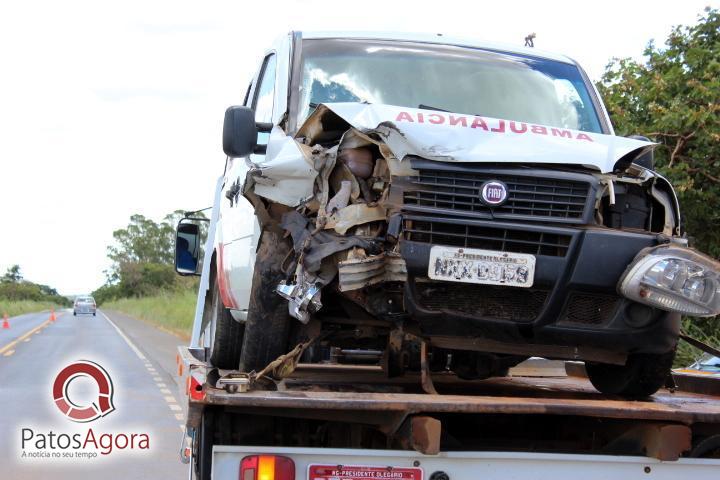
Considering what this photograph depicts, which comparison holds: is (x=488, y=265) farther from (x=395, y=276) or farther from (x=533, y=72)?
(x=533, y=72)

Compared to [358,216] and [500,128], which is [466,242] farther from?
[500,128]

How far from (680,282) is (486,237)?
0.80 metres

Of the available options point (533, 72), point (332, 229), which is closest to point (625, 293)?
Answer: point (332, 229)

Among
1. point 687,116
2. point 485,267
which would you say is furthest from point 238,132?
point 687,116

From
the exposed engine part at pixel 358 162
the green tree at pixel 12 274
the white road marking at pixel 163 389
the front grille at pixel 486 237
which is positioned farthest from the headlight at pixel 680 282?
the green tree at pixel 12 274

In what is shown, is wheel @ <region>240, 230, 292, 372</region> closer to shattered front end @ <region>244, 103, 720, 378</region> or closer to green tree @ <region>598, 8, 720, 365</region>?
shattered front end @ <region>244, 103, 720, 378</region>

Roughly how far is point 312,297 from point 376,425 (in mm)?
642

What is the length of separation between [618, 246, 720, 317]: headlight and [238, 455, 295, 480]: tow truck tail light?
1.61 metres

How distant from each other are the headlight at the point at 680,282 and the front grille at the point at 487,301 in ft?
1.45

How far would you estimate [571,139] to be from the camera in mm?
4656

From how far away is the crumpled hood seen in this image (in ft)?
14.1

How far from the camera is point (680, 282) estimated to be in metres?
4.11

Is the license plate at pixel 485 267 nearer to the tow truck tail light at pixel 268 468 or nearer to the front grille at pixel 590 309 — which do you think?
the front grille at pixel 590 309

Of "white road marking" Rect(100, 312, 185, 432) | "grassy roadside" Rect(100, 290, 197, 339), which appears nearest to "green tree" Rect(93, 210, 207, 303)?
"grassy roadside" Rect(100, 290, 197, 339)
